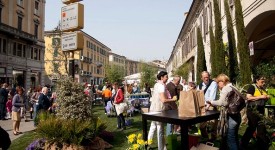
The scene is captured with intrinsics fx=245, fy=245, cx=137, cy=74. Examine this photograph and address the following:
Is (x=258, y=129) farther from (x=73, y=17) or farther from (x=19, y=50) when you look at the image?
(x=19, y=50)

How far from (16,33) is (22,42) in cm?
271

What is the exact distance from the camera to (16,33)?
3019 cm

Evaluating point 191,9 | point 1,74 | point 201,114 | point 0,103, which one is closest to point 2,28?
point 1,74

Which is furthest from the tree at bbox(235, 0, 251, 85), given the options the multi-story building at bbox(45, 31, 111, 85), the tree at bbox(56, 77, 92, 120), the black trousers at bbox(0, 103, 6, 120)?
the multi-story building at bbox(45, 31, 111, 85)

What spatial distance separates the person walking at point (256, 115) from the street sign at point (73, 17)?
4.80 m

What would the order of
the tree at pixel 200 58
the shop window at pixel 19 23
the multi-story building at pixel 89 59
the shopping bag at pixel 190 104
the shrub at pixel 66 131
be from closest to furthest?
the shopping bag at pixel 190 104 → the shrub at pixel 66 131 → the tree at pixel 200 58 → the shop window at pixel 19 23 → the multi-story building at pixel 89 59

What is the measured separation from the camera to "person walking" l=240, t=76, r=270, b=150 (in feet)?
18.1

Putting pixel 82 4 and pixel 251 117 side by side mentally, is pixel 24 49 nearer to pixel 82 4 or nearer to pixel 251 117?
pixel 82 4

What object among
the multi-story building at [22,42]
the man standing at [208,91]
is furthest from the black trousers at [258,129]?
the multi-story building at [22,42]

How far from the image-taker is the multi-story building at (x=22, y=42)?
28.9m

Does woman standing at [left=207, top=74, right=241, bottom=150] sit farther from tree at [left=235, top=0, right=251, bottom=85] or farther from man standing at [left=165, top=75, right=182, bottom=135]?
tree at [left=235, top=0, right=251, bottom=85]

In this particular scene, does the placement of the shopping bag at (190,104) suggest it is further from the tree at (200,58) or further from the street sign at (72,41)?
the tree at (200,58)

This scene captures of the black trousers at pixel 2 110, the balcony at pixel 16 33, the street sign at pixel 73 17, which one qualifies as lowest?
the black trousers at pixel 2 110

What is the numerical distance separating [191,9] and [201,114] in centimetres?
2388
